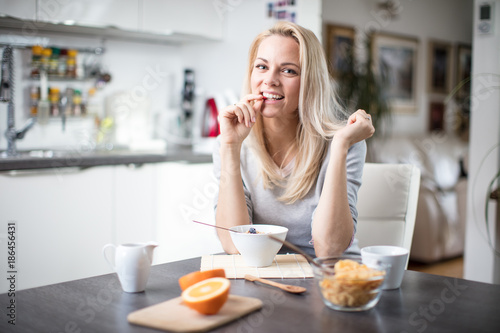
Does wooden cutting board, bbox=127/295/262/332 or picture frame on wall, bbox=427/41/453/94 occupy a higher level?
A: picture frame on wall, bbox=427/41/453/94


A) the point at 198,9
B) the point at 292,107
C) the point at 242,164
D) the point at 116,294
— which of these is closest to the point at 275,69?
the point at 292,107

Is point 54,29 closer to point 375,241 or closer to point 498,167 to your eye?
point 375,241

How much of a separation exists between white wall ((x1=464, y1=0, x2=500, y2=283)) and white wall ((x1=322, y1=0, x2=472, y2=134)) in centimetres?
191

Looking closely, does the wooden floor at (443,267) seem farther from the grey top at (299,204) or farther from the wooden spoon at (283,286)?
the wooden spoon at (283,286)

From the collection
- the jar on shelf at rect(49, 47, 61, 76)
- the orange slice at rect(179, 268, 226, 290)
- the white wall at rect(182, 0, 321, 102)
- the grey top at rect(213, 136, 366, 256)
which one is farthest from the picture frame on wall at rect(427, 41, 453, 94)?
the orange slice at rect(179, 268, 226, 290)

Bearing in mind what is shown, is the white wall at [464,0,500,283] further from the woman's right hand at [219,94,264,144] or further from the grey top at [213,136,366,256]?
the woman's right hand at [219,94,264,144]

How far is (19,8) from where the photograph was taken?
2686mm

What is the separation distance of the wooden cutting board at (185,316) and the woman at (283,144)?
483mm

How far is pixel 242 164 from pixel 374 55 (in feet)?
11.7

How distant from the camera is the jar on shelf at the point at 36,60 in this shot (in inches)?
120

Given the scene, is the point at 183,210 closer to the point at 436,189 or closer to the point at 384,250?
the point at 384,250

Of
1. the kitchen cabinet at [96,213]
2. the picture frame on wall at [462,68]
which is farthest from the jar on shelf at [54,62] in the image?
the picture frame on wall at [462,68]

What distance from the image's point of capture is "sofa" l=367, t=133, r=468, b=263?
3.95 metres

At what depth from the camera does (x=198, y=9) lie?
340 centimetres
